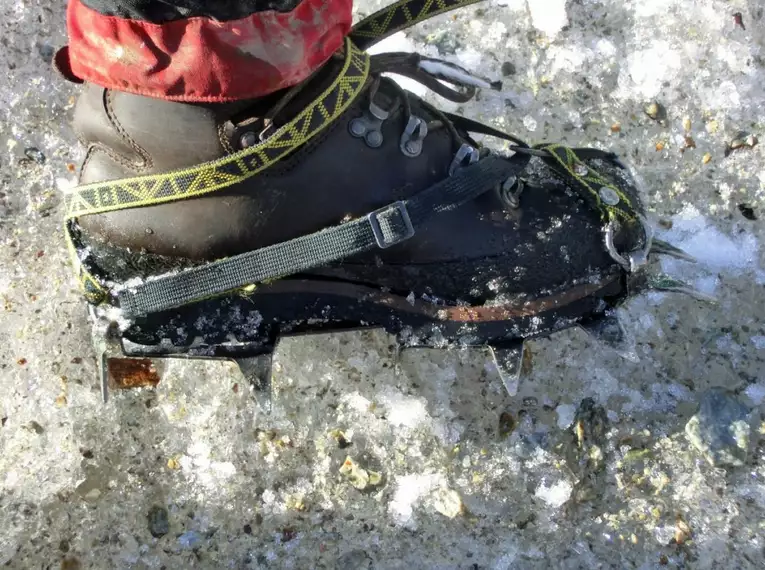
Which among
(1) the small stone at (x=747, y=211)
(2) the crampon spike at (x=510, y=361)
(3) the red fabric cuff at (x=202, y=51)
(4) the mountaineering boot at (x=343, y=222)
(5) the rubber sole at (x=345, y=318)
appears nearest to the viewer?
(3) the red fabric cuff at (x=202, y=51)

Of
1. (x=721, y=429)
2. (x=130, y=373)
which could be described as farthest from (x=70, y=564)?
(x=721, y=429)

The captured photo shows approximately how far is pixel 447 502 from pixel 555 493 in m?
0.19

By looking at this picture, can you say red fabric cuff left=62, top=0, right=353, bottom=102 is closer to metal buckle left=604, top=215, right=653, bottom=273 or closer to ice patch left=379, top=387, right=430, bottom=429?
metal buckle left=604, top=215, right=653, bottom=273

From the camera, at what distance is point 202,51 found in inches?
27.0

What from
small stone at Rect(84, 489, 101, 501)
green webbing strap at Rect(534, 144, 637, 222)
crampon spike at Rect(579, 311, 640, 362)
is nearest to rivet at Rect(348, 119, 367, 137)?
green webbing strap at Rect(534, 144, 637, 222)

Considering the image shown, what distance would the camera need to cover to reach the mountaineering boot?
794 mm

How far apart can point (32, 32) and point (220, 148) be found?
84cm

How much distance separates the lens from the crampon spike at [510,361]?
3.38 feet

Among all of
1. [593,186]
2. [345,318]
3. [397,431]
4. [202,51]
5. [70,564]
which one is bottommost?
[70,564]

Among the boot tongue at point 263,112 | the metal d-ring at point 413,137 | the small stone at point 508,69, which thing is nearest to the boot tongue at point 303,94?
the boot tongue at point 263,112

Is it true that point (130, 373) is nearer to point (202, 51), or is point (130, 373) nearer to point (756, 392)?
point (202, 51)

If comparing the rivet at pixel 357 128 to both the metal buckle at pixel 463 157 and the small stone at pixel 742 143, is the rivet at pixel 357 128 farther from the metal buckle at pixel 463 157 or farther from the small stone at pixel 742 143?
the small stone at pixel 742 143

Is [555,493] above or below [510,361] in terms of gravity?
below

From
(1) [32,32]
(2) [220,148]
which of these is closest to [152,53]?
(2) [220,148]
